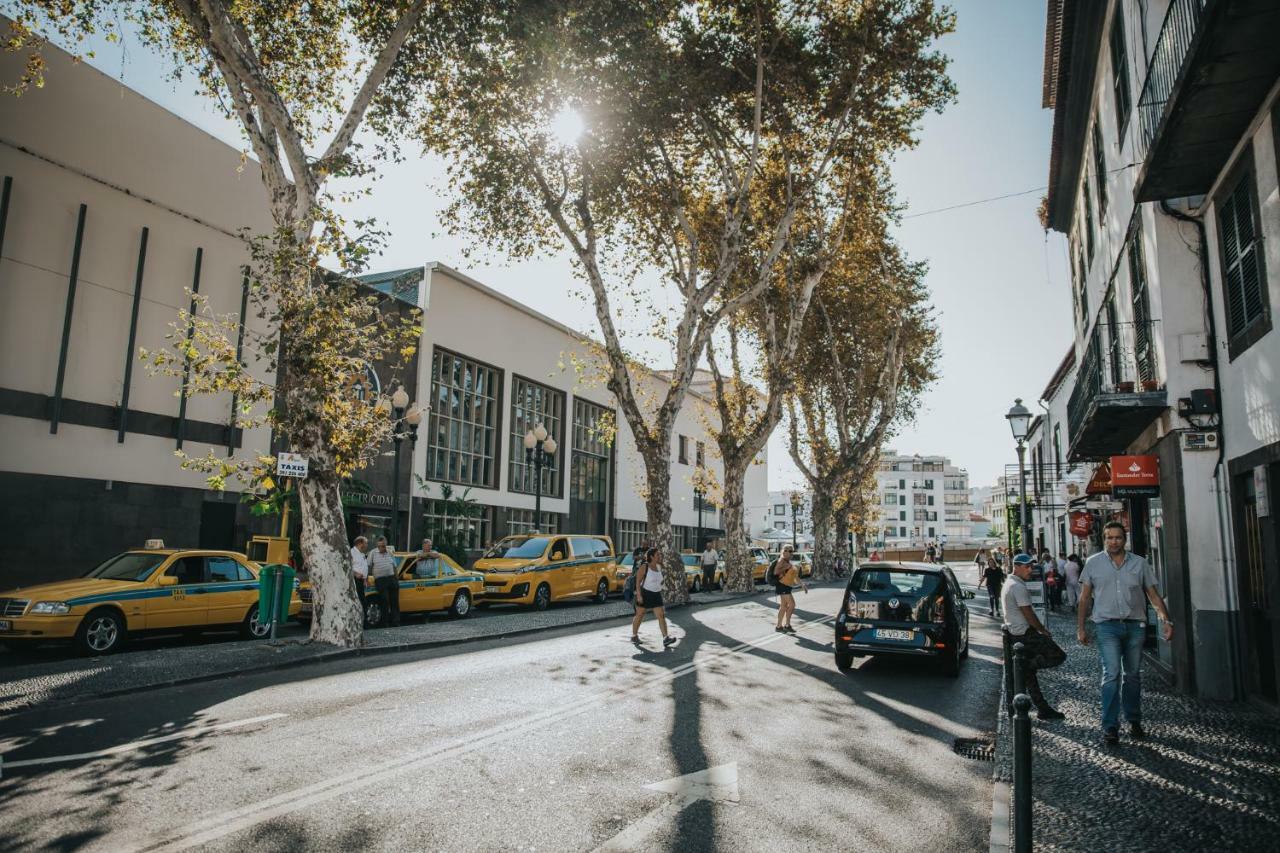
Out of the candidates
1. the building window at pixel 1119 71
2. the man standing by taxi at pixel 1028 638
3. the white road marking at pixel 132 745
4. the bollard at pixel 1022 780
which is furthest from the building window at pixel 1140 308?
the white road marking at pixel 132 745

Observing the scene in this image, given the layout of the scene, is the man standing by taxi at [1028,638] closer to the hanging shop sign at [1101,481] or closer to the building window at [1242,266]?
the building window at [1242,266]

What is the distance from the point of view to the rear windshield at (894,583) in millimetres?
11140

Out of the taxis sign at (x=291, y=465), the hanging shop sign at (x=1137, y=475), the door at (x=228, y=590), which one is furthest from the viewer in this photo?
the door at (x=228, y=590)

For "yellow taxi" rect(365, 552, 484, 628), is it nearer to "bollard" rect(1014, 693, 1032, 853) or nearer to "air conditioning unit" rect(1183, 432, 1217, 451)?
"air conditioning unit" rect(1183, 432, 1217, 451)

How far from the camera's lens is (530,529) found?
36438 millimetres

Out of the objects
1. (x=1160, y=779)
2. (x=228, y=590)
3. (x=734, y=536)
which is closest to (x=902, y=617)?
(x=1160, y=779)

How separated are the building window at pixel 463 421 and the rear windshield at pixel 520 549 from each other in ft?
31.2

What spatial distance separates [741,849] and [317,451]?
990 cm

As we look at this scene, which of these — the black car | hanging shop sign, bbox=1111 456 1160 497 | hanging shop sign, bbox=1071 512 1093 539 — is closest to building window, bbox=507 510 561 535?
hanging shop sign, bbox=1071 512 1093 539

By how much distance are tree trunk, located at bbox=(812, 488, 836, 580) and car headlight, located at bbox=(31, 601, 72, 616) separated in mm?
33297

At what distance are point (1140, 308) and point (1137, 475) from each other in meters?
2.50

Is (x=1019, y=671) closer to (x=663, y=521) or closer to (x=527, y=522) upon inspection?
(x=663, y=521)

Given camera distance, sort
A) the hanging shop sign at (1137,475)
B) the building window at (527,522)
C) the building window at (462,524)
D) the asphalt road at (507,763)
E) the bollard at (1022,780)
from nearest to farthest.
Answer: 1. the bollard at (1022,780)
2. the asphalt road at (507,763)
3. the hanging shop sign at (1137,475)
4. the building window at (462,524)
5. the building window at (527,522)

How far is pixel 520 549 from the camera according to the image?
21.6 m
